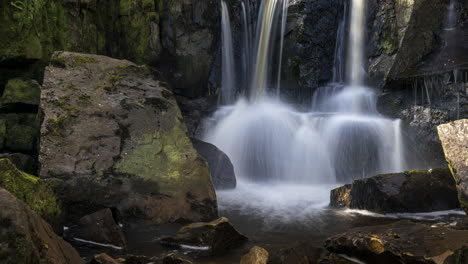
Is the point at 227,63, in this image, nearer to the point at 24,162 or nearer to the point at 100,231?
the point at 24,162

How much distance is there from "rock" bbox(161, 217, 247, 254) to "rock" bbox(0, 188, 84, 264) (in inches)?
78.3

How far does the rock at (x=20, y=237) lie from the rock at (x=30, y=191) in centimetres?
154

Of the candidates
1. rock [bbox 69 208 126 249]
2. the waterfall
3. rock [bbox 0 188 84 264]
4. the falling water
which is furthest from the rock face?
the waterfall

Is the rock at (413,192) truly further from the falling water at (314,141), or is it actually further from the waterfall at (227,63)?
the waterfall at (227,63)

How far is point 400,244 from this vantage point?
3.52 m

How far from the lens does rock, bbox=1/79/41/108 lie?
7.94 meters

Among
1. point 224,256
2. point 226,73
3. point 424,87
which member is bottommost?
point 224,256

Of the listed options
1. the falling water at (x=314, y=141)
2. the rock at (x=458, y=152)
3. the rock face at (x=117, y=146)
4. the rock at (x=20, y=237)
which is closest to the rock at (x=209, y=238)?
the rock face at (x=117, y=146)

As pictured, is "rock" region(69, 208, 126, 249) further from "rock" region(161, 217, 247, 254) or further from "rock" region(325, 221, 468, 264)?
"rock" region(325, 221, 468, 264)

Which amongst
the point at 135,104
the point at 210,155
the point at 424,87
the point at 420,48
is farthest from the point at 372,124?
the point at 135,104

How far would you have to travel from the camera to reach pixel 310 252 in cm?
409

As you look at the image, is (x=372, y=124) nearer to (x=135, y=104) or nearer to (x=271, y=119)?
(x=271, y=119)

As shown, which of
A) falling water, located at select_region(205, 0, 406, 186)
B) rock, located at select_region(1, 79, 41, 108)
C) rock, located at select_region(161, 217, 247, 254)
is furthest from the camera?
falling water, located at select_region(205, 0, 406, 186)

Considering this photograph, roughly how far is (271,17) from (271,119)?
4.96 metres
